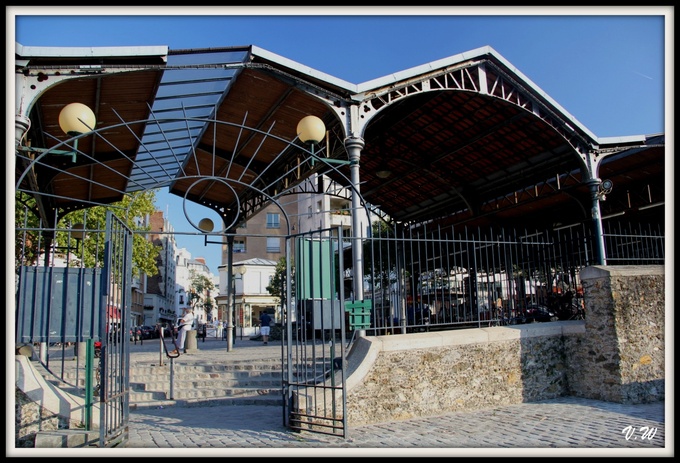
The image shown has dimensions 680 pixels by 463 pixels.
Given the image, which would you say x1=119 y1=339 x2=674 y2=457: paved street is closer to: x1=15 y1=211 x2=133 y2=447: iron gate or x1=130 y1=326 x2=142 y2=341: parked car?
x1=15 y1=211 x2=133 y2=447: iron gate

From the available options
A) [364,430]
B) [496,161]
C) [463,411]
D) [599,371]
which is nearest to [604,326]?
[599,371]

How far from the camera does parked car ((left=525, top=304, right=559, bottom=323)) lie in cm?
1041

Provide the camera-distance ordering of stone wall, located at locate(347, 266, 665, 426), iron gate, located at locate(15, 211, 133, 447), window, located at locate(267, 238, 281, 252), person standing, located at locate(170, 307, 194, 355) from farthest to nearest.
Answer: window, located at locate(267, 238, 281, 252)
person standing, located at locate(170, 307, 194, 355)
stone wall, located at locate(347, 266, 665, 426)
iron gate, located at locate(15, 211, 133, 447)

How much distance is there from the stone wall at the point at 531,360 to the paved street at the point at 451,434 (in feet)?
0.87

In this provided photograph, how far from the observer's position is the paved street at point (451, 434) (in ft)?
18.7

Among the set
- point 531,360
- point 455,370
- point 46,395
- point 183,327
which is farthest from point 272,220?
point 46,395

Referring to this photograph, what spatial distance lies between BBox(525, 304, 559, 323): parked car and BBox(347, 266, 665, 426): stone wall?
1.05 meters

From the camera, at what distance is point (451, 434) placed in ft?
21.7

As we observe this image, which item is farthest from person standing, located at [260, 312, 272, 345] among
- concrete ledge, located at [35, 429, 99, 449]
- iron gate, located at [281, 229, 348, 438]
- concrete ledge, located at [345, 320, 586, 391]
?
concrete ledge, located at [35, 429, 99, 449]

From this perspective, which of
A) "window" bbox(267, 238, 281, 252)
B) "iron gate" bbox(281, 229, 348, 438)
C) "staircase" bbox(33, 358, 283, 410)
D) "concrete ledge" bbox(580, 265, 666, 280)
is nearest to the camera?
"iron gate" bbox(281, 229, 348, 438)

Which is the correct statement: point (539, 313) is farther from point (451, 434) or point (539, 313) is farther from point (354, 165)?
point (451, 434)

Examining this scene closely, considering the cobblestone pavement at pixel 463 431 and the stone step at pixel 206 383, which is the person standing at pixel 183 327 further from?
the cobblestone pavement at pixel 463 431

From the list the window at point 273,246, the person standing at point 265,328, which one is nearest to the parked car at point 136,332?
the person standing at point 265,328

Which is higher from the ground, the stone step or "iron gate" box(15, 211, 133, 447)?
"iron gate" box(15, 211, 133, 447)
